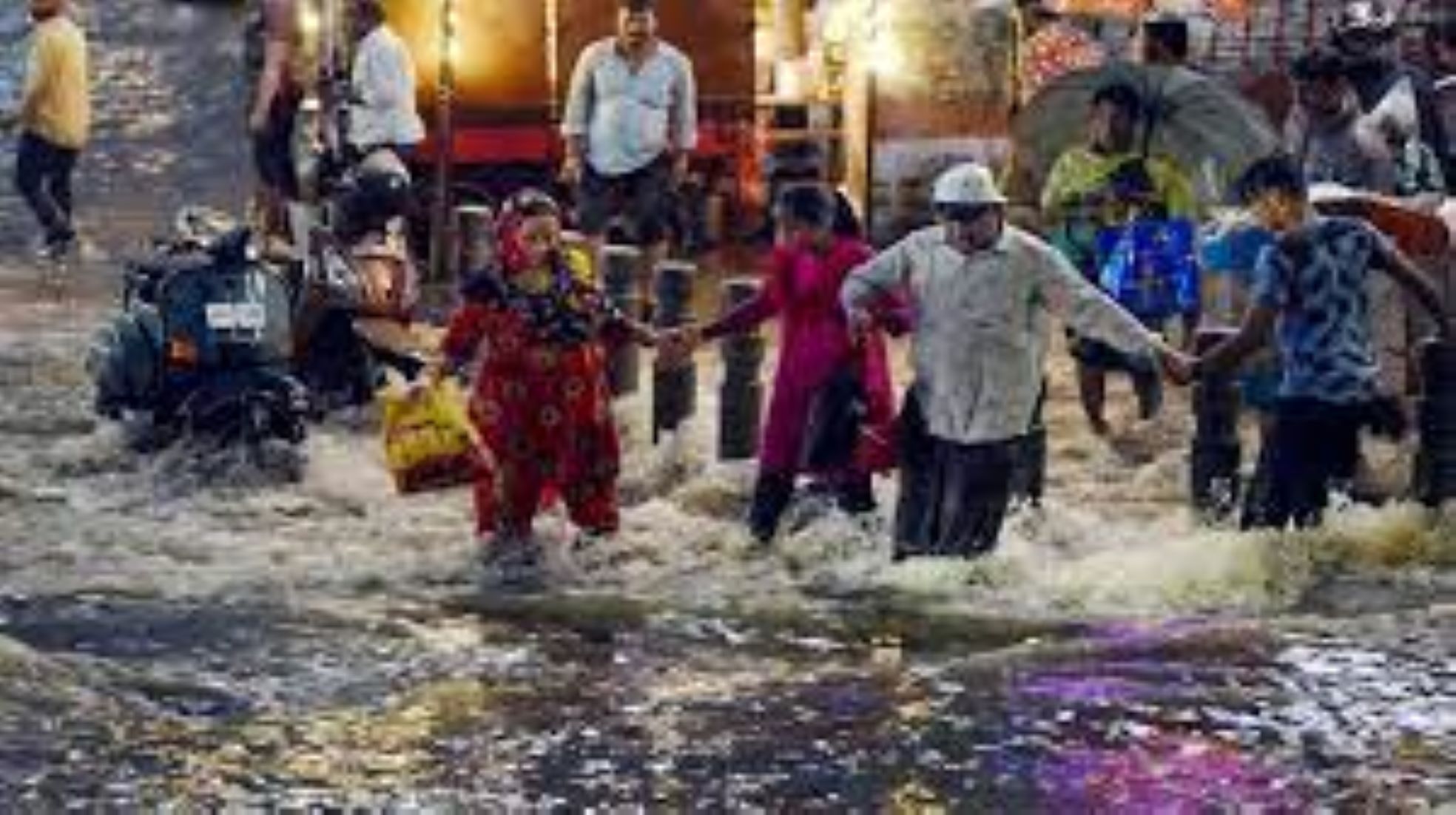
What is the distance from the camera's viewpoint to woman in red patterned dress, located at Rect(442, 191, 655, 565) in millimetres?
11039

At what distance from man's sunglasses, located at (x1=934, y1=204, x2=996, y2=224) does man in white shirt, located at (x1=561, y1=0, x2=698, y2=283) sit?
5718mm

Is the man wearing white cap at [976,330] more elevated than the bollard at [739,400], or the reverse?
the man wearing white cap at [976,330]

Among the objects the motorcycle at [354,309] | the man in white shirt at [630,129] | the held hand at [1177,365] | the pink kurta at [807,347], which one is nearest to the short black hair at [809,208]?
the pink kurta at [807,347]

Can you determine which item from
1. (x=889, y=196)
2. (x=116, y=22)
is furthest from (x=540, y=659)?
(x=116, y=22)

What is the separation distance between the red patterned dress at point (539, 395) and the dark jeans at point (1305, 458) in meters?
2.53

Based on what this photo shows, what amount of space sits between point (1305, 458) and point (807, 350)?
6.35 feet

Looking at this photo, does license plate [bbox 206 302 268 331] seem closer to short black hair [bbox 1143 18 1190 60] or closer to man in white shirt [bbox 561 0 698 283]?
man in white shirt [bbox 561 0 698 283]

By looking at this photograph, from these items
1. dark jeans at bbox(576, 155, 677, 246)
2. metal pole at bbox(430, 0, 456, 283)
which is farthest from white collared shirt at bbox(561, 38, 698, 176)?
metal pole at bbox(430, 0, 456, 283)

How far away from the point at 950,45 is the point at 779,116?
168 centimetres

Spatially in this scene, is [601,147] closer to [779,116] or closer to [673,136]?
[673,136]

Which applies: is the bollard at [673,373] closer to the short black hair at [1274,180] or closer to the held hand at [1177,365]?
the held hand at [1177,365]

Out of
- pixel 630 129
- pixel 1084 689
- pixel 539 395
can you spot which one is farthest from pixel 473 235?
pixel 1084 689

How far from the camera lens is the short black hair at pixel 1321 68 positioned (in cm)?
1328

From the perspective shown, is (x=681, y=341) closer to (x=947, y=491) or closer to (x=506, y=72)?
(x=947, y=491)
